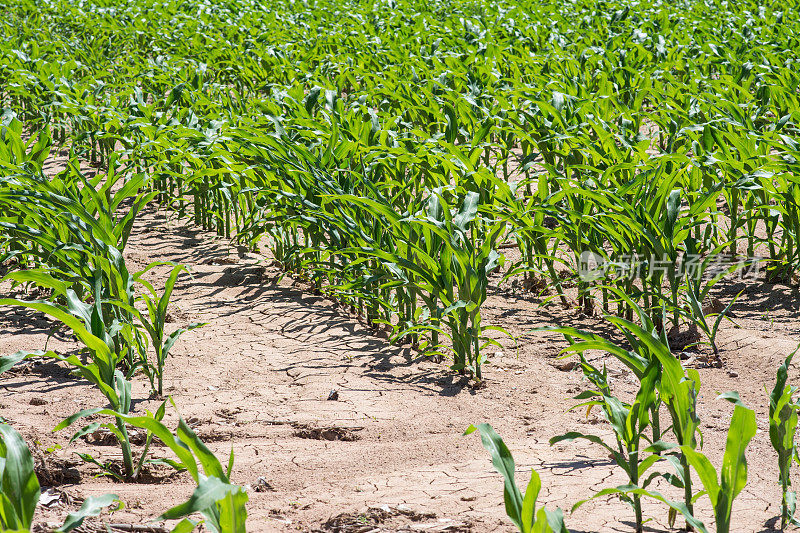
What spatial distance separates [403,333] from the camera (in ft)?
9.73

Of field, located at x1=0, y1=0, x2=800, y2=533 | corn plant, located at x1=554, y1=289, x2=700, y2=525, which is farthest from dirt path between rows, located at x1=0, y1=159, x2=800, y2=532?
corn plant, located at x1=554, y1=289, x2=700, y2=525

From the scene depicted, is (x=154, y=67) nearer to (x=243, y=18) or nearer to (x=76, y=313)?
(x=243, y=18)

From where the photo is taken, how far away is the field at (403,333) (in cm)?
195

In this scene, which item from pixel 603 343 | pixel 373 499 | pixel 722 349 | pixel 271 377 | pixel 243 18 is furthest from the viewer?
pixel 243 18

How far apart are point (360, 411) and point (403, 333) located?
358 millimetres

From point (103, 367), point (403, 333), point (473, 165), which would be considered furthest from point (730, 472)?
point (473, 165)

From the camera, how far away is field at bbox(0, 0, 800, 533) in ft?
6.41

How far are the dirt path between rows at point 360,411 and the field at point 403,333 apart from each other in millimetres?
11

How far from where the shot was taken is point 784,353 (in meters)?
3.07

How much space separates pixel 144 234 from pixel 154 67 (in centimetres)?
278

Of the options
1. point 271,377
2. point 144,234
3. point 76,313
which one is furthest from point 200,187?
point 76,313

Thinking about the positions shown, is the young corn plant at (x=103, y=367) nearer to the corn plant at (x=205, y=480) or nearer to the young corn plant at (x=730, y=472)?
the corn plant at (x=205, y=480)

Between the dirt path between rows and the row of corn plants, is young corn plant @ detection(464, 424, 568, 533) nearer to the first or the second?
the dirt path between rows

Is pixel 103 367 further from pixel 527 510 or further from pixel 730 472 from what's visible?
pixel 730 472
